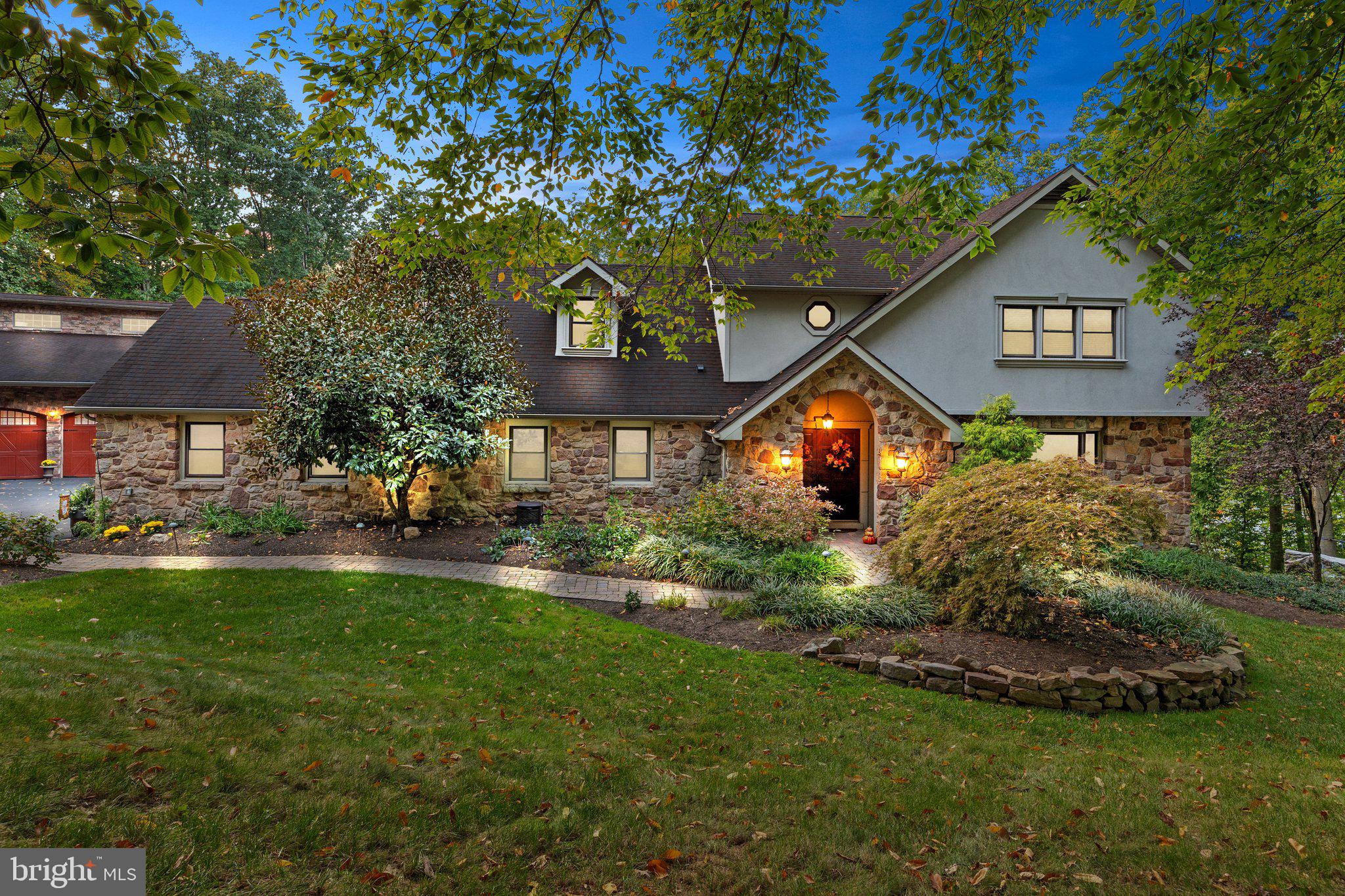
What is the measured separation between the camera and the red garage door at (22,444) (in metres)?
20.1

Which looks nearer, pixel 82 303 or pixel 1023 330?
pixel 1023 330

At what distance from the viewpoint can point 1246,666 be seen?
6.75m

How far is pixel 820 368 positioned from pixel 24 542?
1362cm

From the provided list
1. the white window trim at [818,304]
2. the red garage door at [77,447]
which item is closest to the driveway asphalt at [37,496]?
the red garage door at [77,447]

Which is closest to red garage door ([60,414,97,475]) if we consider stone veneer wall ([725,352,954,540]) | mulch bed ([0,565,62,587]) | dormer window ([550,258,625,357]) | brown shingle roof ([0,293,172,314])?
brown shingle roof ([0,293,172,314])

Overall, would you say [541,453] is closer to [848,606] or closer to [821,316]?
[821,316]

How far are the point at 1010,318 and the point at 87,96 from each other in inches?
589

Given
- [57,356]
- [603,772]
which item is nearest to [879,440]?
[603,772]

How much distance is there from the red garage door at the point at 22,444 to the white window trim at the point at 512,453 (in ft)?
64.2

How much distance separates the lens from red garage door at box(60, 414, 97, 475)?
2100 centimetres

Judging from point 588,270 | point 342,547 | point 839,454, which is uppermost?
point 588,270

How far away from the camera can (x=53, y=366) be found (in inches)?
768

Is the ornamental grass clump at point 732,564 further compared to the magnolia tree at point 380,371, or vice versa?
the magnolia tree at point 380,371

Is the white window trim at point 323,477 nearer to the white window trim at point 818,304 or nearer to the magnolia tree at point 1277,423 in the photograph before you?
the white window trim at point 818,304
